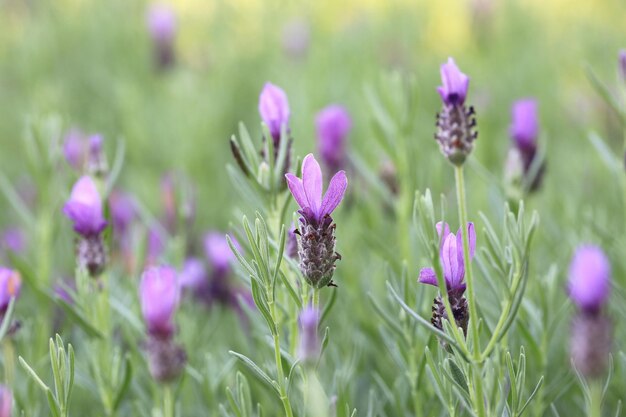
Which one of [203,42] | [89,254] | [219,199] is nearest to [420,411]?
[89,254]

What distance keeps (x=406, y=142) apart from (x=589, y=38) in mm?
1973

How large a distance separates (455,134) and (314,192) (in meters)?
0.19

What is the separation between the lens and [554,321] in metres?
1.26

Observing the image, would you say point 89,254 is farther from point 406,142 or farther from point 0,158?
point 0,158

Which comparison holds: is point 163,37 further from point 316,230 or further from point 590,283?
point 590,283

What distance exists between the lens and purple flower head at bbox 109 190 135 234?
203 cm

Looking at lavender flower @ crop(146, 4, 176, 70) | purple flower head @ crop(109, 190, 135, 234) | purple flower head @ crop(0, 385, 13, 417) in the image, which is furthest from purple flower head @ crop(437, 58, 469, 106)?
lavender flower @ crop(146, 4, 176, 70)

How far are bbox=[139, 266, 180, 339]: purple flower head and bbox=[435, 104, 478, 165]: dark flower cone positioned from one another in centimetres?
40

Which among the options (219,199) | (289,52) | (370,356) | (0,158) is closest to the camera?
(370,356)

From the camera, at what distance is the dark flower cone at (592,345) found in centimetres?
86

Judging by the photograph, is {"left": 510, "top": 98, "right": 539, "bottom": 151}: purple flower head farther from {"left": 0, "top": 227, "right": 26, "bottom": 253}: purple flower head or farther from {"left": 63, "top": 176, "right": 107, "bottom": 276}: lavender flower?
{"left": 0, "top": 227, "right": 26, "bottom": 253}: purple flower head

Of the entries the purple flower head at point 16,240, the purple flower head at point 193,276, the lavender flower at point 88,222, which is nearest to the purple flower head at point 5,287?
the lavender flower at point 88,222

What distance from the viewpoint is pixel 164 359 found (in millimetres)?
1088

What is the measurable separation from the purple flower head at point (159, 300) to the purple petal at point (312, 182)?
0.28m
